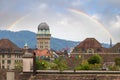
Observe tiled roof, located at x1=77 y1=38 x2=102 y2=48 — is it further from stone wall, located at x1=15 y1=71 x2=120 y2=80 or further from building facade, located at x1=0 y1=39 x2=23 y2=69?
stone wall, located at x1=15 y1=71 x2=120 y2=80

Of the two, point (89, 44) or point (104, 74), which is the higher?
point (89, 44)

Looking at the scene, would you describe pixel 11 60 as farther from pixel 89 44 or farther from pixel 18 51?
pixel 89 44

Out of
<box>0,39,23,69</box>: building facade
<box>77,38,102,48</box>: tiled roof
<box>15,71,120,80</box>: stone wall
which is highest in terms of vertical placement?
<box>77,38,102,48</box>: tiled roof

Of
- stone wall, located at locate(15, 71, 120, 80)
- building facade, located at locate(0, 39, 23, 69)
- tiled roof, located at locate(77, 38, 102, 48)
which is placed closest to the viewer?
stone wall, located at locate(15, 71, 120, 80)

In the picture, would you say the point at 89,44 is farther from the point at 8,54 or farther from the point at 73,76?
the point at 73,76

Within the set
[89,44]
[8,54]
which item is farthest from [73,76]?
→ [8,54]

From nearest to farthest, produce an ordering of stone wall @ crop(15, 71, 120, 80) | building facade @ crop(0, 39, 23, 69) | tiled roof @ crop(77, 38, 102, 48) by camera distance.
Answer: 1. stone wall @ crop(15, 71, 120, 80)
2. tiled roof @ crop(77, 38, 102, 48)
3. building facade @ crop(0, 39, 23, 69)

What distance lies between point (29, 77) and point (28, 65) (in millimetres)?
990

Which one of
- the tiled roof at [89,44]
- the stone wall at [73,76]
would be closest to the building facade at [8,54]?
the tiled roof at [89,44]

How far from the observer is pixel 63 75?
37.1m

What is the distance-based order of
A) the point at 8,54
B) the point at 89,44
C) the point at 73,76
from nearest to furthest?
the point at 73,76, the point at 89,44, the point at 8,54

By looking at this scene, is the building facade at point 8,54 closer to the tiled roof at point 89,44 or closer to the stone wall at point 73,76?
the tiled roof at point 89,44

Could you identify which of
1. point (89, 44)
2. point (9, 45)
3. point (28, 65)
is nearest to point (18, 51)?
point (9, 45)

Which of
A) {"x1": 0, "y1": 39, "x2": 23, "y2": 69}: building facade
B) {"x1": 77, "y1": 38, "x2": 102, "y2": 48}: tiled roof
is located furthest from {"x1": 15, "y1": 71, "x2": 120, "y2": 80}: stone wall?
{"x1": 0, "y1": 39, "x2": 23, "y2": 69}: building facade
